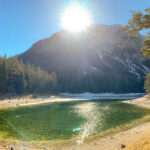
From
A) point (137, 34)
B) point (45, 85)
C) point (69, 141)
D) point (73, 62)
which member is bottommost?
point (69, 141)

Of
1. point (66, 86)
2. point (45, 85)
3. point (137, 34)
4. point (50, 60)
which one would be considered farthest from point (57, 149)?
point (50, 60)

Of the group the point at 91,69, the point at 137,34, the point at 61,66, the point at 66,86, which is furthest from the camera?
the point at 61,66

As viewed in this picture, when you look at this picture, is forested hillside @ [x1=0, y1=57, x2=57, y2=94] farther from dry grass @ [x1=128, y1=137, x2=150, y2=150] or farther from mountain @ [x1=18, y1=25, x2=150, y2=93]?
dry grass @ [x1=128, y1=137, x2=150, y2=150]

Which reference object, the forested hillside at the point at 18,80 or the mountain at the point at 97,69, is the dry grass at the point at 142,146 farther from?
the mountain at the point at 97,69

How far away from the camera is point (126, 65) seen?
589 feet

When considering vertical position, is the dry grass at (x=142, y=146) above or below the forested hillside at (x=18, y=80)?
below

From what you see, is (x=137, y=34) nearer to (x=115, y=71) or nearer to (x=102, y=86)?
(x=102, y=86)

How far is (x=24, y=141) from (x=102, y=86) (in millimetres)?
126876

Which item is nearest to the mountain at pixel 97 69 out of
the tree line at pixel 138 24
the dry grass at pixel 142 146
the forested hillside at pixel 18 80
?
the forested hillside at pixel 18 80

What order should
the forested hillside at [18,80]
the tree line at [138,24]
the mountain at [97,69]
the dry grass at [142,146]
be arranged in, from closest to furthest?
1. the dry grass at [142,146]
2. the tree line at [138,24]
3. the forested hillside at [18,80]
4. the mountain at [97,69]

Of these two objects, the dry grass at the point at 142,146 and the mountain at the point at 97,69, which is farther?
the mountain at the point at 97,69

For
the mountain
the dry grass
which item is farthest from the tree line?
the mountain

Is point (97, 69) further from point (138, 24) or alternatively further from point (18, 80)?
point (138, 24)

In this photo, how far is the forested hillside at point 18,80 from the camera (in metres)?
64.6
